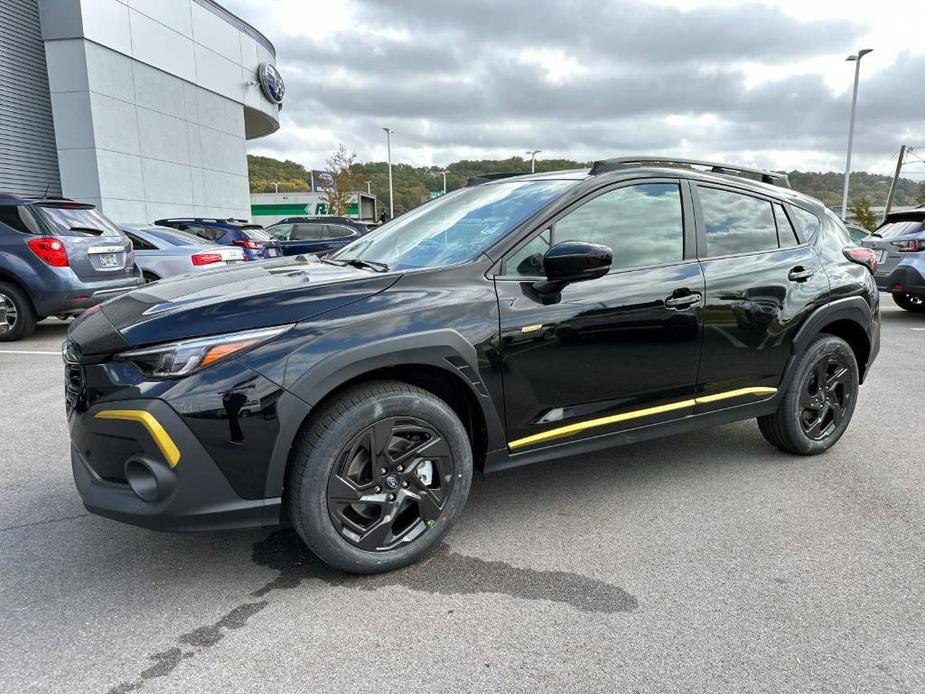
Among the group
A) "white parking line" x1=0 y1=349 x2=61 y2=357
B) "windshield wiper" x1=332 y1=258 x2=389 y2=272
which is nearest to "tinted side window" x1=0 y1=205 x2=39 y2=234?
"white parking line" x1=0 y1=349 x2=61 y2=357

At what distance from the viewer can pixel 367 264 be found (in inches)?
123

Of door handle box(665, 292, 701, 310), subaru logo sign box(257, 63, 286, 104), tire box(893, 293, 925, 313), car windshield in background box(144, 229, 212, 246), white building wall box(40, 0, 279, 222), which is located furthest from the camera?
subaru logo sign box(257, 63, 286, 104)

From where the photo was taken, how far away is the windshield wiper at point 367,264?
117 inches

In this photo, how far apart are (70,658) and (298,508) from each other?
2.76ft

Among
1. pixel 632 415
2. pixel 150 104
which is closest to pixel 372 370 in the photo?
pixel 632 415

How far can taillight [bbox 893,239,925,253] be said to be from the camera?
9.16 metres

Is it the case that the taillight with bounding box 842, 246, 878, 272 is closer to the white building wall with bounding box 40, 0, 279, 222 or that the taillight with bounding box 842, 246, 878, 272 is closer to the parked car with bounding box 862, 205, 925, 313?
the parked car with bounding box 862, 205, 925, 313

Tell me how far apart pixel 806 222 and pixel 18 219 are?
7.86 metres

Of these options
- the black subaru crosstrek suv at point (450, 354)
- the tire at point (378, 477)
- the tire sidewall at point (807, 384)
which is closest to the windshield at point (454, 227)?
the black subaru crosstrek suv at point (450, 354)

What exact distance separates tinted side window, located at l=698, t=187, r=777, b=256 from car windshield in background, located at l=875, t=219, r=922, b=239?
7.51 metres

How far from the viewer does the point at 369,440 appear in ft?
8.05

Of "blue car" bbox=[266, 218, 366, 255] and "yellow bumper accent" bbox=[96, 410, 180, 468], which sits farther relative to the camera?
"blue car" bbox=[266, 218, 366, 255]

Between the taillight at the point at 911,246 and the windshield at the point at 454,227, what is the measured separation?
839 centimetres

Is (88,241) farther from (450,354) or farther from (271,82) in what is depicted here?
(271,82)
